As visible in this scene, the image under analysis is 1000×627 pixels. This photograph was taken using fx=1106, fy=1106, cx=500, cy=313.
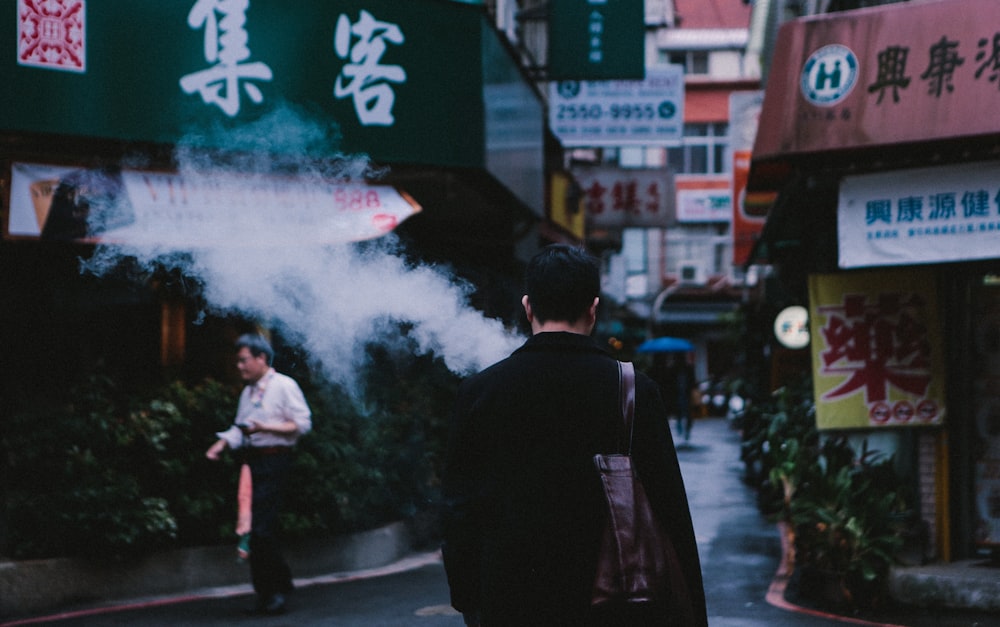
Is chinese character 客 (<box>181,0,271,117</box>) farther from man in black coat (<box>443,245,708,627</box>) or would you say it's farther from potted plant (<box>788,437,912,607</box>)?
man in black coat (<box>443,245,708,627</box>)

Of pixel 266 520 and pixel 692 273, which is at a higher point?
pixel 692 273

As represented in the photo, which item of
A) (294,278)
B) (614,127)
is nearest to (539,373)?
(294,278)

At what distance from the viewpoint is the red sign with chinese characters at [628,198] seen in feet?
68.8

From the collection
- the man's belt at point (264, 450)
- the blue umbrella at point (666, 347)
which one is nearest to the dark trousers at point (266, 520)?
the man's belt at point (264, 450)

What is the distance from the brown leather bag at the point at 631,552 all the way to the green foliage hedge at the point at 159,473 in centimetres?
601

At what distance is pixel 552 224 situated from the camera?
58.1 ft

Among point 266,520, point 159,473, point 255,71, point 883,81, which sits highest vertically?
point 255,71

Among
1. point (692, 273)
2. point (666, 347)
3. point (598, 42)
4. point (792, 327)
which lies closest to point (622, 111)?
point (598, 42)

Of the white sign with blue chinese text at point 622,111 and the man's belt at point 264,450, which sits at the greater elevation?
the white sign with blue chinese text at point 622,111

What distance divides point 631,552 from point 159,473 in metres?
6.51

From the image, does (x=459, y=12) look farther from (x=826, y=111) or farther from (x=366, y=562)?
(x=366, y=562)

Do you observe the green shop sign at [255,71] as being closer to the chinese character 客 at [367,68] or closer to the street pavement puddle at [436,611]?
the chinese character 客 at [367,68]

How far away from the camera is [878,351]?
8758mm

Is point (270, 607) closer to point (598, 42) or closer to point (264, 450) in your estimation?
point (264, 450)
